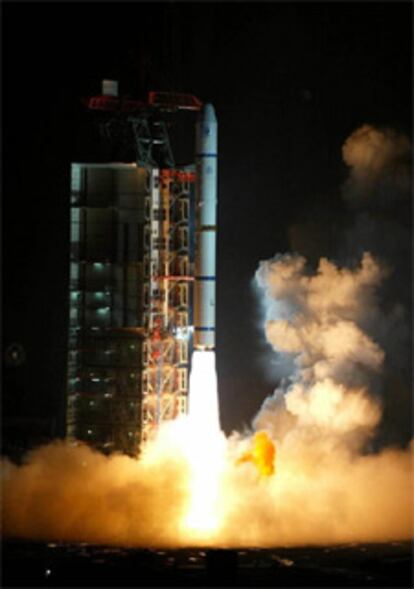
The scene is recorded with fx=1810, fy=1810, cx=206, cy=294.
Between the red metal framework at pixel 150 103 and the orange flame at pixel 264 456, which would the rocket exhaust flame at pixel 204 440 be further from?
the red metal framework at pixel 150 103

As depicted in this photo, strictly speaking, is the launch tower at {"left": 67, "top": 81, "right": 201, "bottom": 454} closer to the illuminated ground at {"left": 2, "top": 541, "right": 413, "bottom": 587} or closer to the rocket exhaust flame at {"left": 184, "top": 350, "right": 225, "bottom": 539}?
the rocket exhaust flame at {"left": 184, "top": 350, "right": 225, "bottom": 539}

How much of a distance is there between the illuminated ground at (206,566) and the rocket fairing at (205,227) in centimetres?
611

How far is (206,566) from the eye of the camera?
4097cm

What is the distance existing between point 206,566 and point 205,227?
972cm

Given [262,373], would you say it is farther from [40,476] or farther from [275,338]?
[40,476]

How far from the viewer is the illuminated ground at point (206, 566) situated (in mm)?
39875

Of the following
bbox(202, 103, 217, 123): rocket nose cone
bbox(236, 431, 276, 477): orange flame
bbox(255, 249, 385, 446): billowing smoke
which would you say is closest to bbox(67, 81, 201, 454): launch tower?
bbox(202, 103, 217, 123): rocket nose cone

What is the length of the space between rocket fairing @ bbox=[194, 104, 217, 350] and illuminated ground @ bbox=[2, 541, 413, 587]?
6.11 metres

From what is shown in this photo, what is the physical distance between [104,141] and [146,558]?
12752mm

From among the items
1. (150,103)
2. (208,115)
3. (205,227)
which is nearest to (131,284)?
(205,227)

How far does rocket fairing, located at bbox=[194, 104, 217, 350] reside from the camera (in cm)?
4653

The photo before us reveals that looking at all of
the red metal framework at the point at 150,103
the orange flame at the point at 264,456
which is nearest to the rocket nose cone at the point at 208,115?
the red metal framework at the point at 150,103

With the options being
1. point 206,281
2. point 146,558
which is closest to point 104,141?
point 206,281

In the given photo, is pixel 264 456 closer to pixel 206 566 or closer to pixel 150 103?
pixel 206 566
